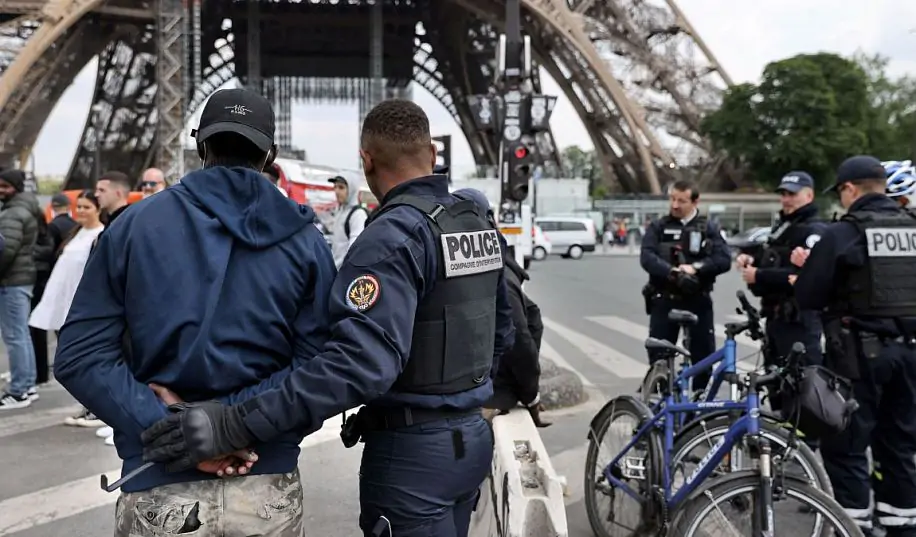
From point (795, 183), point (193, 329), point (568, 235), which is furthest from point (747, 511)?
point (568, 235)

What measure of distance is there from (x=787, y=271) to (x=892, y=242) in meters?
1.27

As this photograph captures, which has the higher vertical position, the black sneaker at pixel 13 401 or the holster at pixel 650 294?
the holster at pixel 650 294

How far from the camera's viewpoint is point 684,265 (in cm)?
550

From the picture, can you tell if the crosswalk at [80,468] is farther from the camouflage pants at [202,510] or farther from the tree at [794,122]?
the tree at [794,122]

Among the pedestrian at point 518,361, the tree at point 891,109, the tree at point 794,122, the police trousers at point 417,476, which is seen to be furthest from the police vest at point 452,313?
the tree at point 891,109

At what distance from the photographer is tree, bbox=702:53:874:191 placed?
3747 cm

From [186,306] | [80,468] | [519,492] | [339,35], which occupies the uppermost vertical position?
[339,35]

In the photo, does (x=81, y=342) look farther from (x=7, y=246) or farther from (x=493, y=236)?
(x=7, y=246)

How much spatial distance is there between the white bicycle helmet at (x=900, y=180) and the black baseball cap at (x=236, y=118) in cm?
353

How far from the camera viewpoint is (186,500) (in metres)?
1.80

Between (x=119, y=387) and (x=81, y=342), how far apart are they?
0.13m

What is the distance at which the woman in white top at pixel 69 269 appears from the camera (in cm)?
569

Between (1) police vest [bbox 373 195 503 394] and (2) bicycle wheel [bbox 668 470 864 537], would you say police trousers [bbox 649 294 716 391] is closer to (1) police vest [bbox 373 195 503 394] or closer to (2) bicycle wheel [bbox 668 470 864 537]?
(2) bicycle wheel [bbox 668 470 864 537]

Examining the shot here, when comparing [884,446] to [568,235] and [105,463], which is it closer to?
[105,463]
